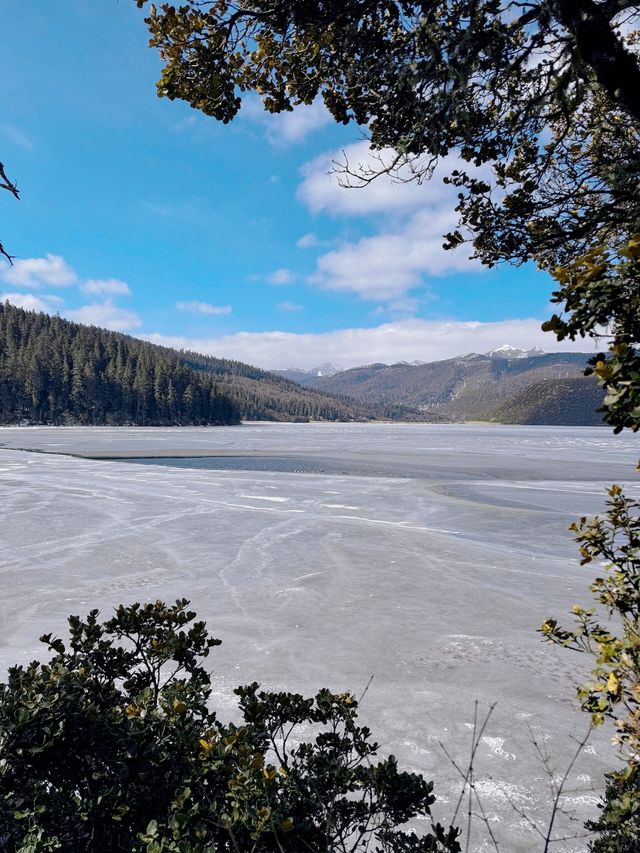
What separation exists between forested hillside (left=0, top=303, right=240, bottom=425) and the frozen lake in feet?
310

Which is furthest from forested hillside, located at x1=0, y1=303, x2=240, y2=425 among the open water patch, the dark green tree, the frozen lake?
the dark green tree

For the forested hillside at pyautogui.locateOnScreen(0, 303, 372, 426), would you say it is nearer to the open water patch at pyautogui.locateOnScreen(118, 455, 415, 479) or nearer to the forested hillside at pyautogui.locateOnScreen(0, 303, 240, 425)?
the forested hillside at pyautogui.locateOnScreen(0, 303, 240, 425)

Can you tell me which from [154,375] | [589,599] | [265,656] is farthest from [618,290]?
[154,375]

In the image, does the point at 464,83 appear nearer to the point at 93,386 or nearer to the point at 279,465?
the point at 279,465

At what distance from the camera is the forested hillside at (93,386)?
323ft

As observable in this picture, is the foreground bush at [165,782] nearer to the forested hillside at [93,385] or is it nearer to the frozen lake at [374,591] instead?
the frozen lake at [374,591]

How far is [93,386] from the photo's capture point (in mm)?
103125

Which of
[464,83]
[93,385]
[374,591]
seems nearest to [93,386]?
[93,385]

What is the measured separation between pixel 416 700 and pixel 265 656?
1.80 meters

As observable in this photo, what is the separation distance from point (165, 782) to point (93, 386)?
114 meters

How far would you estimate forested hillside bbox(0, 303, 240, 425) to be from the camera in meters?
98.5

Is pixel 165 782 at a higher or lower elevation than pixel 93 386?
lower

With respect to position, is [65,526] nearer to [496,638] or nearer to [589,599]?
[496,638]

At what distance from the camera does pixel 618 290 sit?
1.59 metres
